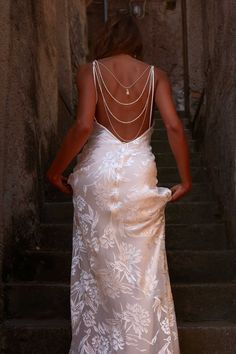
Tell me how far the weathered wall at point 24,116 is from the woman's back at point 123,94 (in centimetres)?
81

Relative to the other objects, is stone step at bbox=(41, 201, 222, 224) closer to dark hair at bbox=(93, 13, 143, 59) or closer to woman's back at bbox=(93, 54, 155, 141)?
woman's back at bbox=(93, 54, 155, 141)

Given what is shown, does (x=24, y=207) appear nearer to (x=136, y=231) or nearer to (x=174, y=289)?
(x=174, y=289)

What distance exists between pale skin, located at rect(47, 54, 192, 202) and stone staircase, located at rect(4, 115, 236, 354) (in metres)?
0.92

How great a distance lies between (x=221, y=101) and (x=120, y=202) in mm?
1914

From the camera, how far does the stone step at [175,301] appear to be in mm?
3609

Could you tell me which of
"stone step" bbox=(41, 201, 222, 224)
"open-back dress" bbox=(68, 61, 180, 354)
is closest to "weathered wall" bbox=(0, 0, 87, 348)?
"stone step" bbox=(41, 201, 222, 224)

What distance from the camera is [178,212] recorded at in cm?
475

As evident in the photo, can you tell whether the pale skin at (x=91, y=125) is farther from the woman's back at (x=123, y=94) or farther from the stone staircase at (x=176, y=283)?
the stone staircase at (x=176, y=283)

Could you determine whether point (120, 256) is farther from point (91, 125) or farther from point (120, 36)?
point (120, 36)

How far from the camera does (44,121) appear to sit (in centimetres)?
517

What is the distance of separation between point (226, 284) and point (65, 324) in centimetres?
103

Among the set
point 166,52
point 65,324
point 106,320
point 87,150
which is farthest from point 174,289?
point 166,52

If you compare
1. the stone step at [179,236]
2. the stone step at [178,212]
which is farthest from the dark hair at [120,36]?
the stone step at [178,212]

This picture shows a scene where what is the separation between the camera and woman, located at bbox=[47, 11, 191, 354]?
274cm
